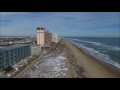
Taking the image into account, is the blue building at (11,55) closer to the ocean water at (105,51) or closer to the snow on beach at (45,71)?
the snow on beach at (45,71)

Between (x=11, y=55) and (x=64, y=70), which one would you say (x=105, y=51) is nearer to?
(x=64, y=70)

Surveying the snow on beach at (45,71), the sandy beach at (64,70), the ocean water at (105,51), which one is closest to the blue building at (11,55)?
the sandy beach at (64,70)

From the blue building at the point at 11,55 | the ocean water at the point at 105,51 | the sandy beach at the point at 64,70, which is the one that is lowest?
the ocean water at the point at 105,51

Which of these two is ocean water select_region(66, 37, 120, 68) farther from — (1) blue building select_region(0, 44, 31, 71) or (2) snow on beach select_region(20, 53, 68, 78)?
(1) blue building select_region(0, 44, 31, 71)

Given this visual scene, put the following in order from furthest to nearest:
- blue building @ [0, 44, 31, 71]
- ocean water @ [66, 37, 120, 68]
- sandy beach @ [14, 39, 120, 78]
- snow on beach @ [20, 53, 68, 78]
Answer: ocean water @ [66, 37, 120, 68]
blue building @ [0, 44, 31, 71]
sandy beach @ [14, 39, 120, 78]
snow on beach @ [20, 53, 68, 78]

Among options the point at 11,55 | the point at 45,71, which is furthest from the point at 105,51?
the point at 11,55

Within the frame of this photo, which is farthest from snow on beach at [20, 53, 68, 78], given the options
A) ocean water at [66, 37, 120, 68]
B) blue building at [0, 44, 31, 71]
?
ocean water at [66, 37, 120, 68]
